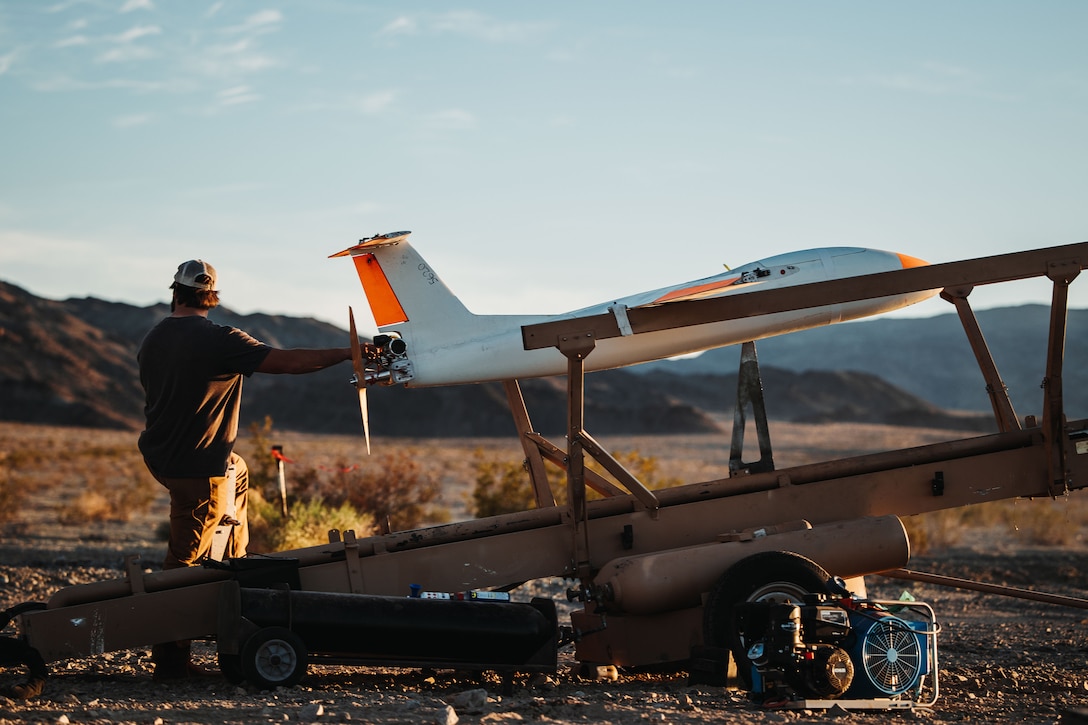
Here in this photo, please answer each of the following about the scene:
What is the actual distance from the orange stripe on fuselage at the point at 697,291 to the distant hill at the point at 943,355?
3590 inches

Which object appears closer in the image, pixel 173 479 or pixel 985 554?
pixel 173 479

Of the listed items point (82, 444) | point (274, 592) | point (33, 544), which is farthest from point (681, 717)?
point (82, 444)

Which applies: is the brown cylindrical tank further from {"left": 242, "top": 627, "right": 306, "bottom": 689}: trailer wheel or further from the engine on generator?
{"left": 242, "top": 627, "right": 306, "bottom": 689}: trailer wheel

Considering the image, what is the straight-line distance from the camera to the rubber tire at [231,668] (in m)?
6.52

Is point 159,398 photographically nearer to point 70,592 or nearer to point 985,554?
point 70,592

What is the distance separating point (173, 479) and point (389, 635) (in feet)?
5.18

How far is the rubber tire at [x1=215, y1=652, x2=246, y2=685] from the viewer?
652 cm

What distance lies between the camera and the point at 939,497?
7.86 metres

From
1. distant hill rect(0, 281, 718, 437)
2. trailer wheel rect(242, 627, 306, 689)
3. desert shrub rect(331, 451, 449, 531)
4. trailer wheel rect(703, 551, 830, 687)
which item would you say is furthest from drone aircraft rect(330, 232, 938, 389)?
distant hill rect(0, 281, 718, 437)

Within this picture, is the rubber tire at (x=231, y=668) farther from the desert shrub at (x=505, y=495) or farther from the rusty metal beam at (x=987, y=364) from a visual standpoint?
the desert shrub at (x=505, y=495)

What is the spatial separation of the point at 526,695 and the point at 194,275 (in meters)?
3.12

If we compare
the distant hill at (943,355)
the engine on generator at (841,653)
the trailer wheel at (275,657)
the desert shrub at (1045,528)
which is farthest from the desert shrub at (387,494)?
the distant hill at (943,355)

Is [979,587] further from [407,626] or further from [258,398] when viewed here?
[258,398]

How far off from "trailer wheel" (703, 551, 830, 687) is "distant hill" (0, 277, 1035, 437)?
221 feet
